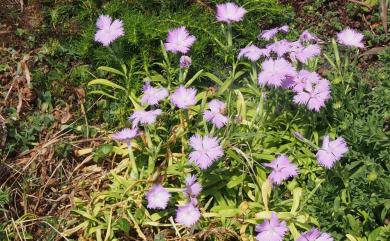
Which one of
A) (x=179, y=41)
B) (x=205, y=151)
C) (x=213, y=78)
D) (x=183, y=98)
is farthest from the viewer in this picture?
(x=213, y=78)

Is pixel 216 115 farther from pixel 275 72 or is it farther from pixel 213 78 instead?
pixel 213 78

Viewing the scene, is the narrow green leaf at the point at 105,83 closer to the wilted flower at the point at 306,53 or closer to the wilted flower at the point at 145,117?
the wilted flower at the point at 145,117

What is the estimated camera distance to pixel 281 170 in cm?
231

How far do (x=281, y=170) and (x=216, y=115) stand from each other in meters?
0.30

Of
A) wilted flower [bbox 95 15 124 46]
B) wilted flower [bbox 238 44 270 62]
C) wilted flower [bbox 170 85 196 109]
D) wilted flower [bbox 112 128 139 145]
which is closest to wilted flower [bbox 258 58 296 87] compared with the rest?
wilted flower [bbox 238 44 270 62]

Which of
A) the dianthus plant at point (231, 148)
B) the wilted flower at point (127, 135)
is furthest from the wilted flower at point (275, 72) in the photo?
the wilted flower at point (127, 135)

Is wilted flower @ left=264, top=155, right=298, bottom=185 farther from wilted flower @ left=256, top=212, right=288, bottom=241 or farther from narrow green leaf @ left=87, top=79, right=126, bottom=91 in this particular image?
narrow green leaf @ left=87, top=79, right=126, bottom=91

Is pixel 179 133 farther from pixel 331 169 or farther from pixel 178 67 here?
pixel 331 169

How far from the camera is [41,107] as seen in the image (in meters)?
2.85

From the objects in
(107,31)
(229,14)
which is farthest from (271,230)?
(107,31)

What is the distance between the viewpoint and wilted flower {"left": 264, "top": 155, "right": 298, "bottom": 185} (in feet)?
7.52

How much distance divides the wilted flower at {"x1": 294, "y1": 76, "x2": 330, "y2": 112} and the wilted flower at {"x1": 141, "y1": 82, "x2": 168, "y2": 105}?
0.51 meters

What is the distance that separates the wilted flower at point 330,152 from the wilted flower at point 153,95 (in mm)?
646

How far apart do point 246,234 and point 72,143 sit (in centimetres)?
83
